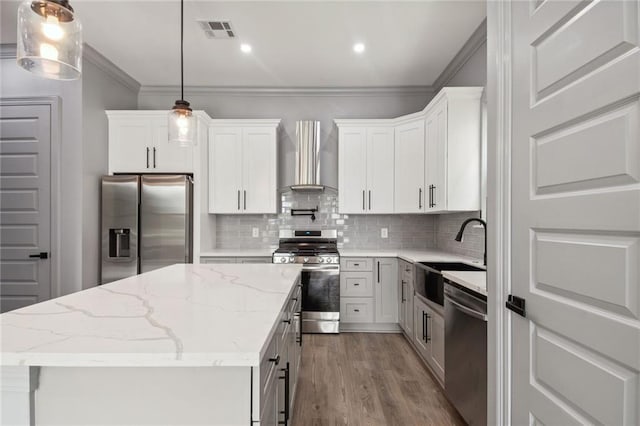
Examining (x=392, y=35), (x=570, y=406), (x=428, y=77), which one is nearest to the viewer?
(x=570, y=406)

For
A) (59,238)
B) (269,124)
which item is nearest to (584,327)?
(269,124)

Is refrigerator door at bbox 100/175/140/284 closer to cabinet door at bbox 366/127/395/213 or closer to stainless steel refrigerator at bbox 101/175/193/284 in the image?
stainless steel refrigerator at bbox 101/175/193/284

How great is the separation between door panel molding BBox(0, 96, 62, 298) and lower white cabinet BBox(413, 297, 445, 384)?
366 cm

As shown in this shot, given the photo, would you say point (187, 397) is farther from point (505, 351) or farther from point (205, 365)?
point (505, 351)

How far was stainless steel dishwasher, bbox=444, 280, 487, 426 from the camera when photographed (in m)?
1.75

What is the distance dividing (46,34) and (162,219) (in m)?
2.72

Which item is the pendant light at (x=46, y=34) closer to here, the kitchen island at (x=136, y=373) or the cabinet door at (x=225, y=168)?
the kitchen island at (x=136, y=373)

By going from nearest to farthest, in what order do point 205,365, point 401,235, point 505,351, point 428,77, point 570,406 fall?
point 205,365, point 570,406, point 505,351, point 428,77, point 401,235

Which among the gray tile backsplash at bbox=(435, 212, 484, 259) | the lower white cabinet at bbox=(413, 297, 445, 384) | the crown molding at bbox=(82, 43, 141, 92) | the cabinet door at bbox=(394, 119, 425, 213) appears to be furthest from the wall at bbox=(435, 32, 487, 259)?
the crown molding at bbox=(82, 43, 141, 92)

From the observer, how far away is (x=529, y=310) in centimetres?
115

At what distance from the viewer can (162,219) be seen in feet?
11.8

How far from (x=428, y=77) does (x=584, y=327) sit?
147 inches

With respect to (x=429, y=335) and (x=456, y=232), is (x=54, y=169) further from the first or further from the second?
(x=456, y=232)

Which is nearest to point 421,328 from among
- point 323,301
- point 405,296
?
point 405,296
